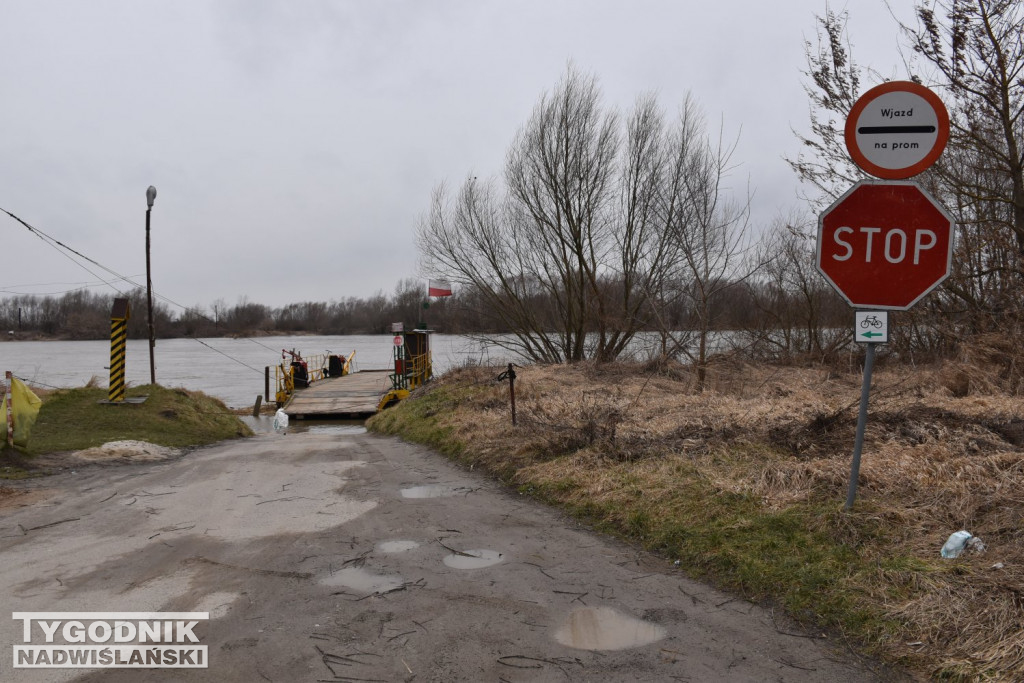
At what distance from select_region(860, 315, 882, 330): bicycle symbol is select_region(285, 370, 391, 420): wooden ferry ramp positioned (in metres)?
21.5

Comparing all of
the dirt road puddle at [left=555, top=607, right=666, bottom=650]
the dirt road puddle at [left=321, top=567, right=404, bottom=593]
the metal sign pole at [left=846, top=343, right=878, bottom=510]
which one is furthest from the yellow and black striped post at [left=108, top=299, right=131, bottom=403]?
the metal sign pole at [left=846, top=343, right=878, bottom=510]

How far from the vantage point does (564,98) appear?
2452cm

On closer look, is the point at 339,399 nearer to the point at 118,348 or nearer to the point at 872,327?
the point at 118,348

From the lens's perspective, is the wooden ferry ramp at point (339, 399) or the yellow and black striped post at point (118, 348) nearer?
the yellow and black striped post at point (118, 348)

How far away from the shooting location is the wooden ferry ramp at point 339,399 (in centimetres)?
2523

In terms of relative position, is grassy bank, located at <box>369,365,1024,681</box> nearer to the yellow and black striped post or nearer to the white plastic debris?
the white plastic debris

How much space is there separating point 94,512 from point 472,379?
40.3 feet

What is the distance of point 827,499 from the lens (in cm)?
531

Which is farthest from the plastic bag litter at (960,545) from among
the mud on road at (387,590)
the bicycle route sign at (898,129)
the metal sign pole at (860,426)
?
the bicycle route sign at (898,129)

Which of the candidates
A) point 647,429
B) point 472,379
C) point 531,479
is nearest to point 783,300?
point 472,379

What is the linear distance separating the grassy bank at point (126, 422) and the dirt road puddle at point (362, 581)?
7843 mm

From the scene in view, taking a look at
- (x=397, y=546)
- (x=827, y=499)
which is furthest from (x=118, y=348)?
(x=827, y=499)

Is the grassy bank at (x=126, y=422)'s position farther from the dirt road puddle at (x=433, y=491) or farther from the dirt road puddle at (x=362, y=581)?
the dirt road puddle at (x=362, y=581)

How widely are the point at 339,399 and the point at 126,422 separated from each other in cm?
1307
